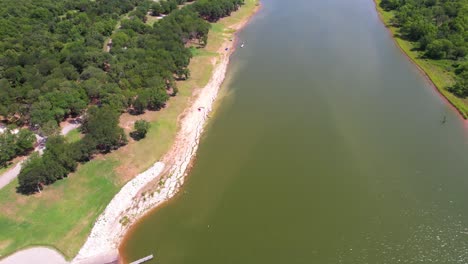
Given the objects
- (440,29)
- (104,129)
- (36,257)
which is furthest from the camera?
(440,29)

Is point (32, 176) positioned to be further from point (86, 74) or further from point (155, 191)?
point (86, 74)

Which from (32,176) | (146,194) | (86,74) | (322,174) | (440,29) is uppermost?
(440,29)

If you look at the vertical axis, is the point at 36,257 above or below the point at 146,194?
above

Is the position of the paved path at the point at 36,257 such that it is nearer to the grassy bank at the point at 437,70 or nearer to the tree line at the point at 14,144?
the tree line at the point at 14,144

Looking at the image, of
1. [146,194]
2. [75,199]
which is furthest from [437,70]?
[75,199]

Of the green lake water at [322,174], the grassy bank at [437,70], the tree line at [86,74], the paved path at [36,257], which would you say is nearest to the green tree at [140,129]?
the tree line at [86,74]

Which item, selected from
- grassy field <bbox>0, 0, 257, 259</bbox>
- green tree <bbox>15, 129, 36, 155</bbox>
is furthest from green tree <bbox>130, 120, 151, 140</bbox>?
green tree <bbox>15, 129, 36, 155</bbox>

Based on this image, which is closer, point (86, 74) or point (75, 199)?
point (75, 199)
